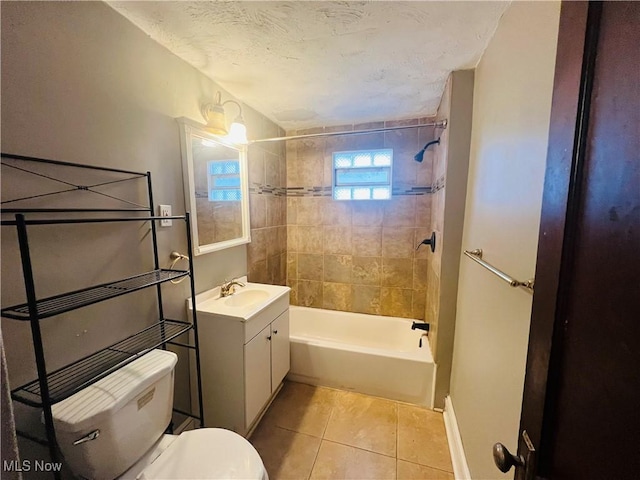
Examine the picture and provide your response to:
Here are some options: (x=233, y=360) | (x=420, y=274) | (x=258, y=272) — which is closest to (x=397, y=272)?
(x=420, y=274)

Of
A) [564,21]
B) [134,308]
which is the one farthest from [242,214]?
[564,21]

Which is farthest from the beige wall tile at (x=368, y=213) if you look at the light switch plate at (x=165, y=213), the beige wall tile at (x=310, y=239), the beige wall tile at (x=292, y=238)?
the light switch plate at (x=165, y=213)

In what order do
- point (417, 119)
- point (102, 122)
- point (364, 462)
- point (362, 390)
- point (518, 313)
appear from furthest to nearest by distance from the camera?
1. point (417, 119)
2. point (362, 390)
3. point (364, 462)
4. point (102, 122)
5. point (518, 313)

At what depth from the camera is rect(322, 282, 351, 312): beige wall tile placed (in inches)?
110

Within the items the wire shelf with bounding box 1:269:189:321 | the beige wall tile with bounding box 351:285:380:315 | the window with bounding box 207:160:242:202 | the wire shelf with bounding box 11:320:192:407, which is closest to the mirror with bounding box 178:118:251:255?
the window with bounding box 207:160:242:202

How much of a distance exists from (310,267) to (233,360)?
57.6 inches

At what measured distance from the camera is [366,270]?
2.69 metres

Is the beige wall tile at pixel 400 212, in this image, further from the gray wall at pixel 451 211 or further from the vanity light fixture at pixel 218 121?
the vanity light fixture at pixel 218 121

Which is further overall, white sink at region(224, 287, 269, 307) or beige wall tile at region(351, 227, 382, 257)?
beige wall tile at region(351, 227, 382, 257)

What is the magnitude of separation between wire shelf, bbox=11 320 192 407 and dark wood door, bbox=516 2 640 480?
126 centimetres

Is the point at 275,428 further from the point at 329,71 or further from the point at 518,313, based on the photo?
the point at 329,71

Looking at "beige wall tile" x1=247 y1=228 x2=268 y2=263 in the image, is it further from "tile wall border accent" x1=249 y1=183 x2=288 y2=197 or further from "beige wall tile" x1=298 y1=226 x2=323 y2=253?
"beige wall tile" x1=298 y1=226 x2=323 y2=253

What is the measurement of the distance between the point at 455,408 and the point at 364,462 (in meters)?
0.65

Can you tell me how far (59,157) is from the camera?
979mm
